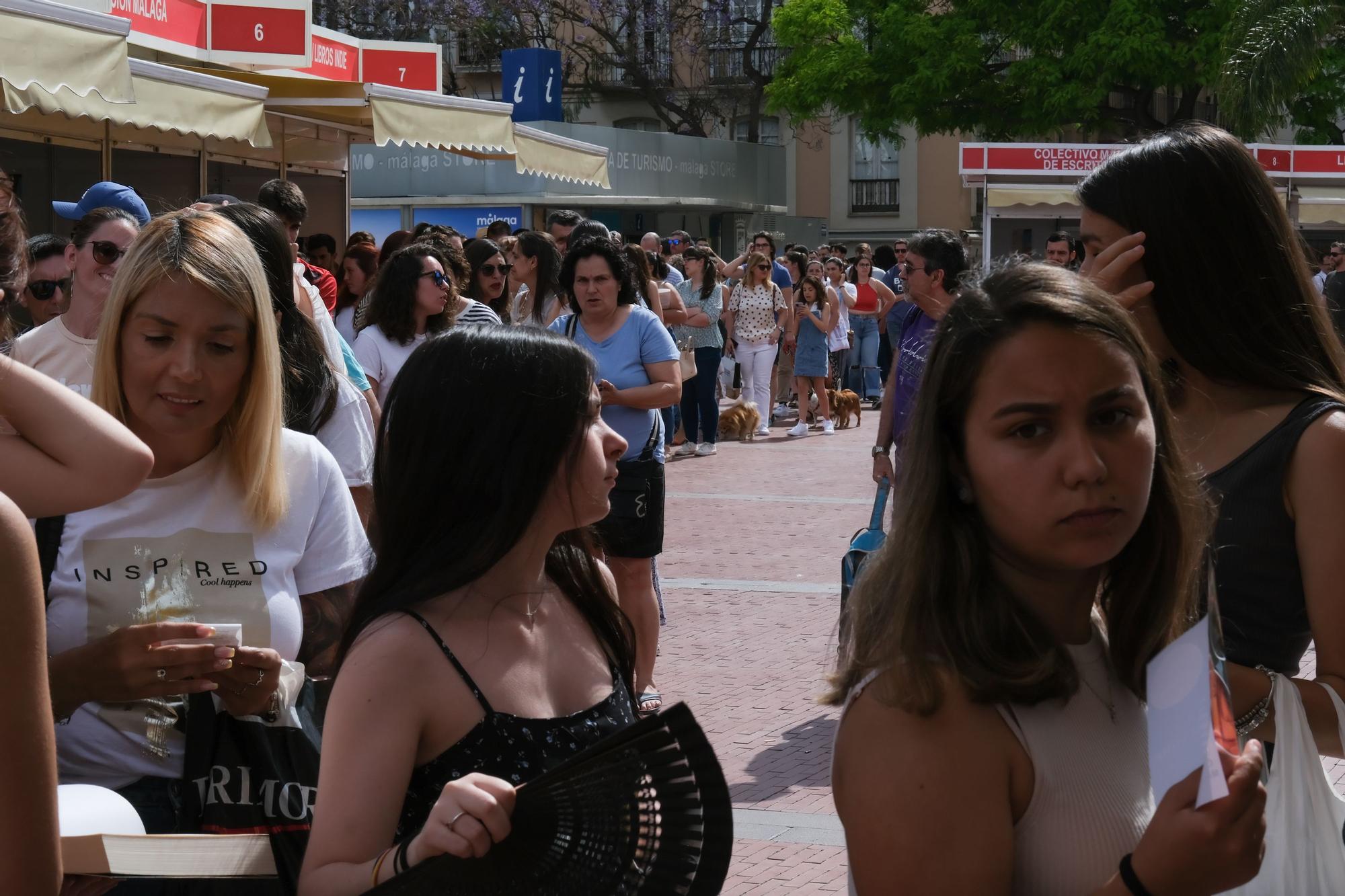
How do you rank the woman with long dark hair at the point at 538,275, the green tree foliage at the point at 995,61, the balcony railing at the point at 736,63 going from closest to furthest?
1. the woman with long dark hair at the point at 538,275
2. the green tree foliage at the point at 995,61
3. the balcony railing at the point at 736,63

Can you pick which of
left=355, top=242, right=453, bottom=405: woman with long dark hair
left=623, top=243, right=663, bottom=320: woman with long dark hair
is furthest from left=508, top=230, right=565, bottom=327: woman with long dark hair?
left=355, top=242, right=453, bottom=405: woman with long dark hair

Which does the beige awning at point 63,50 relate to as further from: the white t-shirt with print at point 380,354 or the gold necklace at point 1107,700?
the gold necklace at point 1107,700

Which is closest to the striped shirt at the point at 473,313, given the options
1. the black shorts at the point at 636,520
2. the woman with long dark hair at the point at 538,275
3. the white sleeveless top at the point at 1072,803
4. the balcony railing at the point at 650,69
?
the woman with long dark hair at the point at 538,275

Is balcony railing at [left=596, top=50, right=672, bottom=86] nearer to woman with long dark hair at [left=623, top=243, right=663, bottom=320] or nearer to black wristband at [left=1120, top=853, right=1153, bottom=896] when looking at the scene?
woman with long dark hair at [left=623, top=243, right=663, bottom=320]

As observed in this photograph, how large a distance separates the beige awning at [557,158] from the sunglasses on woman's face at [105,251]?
8346 millimetres

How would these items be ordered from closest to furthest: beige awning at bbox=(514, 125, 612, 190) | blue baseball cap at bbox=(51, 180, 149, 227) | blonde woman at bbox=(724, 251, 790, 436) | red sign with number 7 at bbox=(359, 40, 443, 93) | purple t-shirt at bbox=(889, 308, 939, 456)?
blue baseball cap at bbox=(51, 180, 149, 227) → purple t-shirt at bbox=(889, 308, 939, 456) → beige awning at bbox=(514, 125, 612, 190) → blonde woman at bbox=(724, 251, 790, 436) → red sign with number 7 at bbox=(359, 40, 443, 93)

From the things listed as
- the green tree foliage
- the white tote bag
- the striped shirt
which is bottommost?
the white tote bag

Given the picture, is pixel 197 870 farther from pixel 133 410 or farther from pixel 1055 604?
pixel 1055 604

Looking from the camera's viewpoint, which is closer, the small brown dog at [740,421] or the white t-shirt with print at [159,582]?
the white t-shirt with print at [159,582]

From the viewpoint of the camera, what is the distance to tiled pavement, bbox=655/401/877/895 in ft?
16.0

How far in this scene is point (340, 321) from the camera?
29.3 ft

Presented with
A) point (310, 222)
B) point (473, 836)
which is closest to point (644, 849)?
point (473, 836)

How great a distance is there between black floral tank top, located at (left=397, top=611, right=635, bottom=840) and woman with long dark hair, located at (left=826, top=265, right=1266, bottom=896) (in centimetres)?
46

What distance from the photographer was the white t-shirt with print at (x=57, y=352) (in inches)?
158
